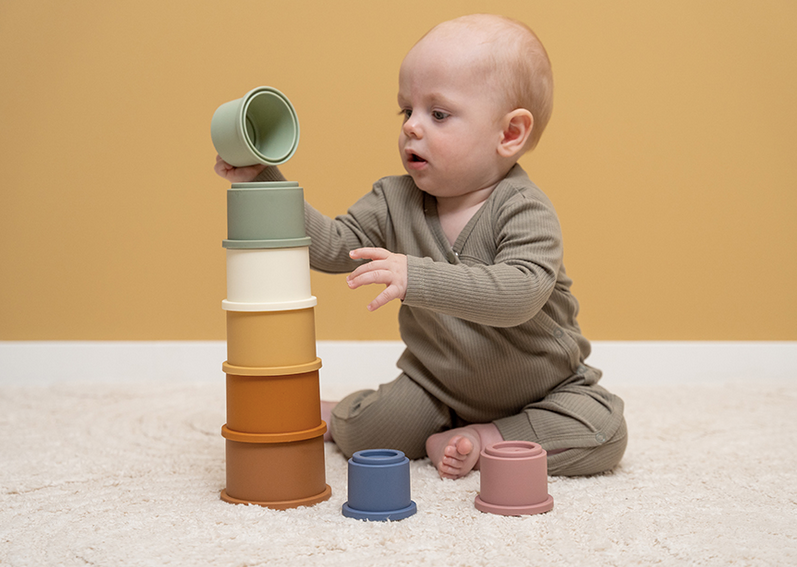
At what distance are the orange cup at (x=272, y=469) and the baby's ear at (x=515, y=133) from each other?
45 cm

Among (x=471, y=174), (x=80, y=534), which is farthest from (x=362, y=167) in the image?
(x=80, y=534)

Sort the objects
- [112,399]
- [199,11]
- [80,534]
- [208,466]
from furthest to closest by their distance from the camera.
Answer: [199,11], [112,399], [208,466], [80,534]

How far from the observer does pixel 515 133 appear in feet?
3.49

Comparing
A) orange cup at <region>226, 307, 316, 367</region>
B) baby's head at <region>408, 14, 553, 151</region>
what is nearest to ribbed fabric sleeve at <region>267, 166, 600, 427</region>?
baby's head at <region>408, 14, 553, 151</region>

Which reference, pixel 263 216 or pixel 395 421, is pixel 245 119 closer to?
pixel 263 216

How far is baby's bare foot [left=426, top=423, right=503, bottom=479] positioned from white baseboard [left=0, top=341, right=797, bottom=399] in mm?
627

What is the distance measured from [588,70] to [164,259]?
0.99m

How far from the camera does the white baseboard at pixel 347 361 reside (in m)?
1.70

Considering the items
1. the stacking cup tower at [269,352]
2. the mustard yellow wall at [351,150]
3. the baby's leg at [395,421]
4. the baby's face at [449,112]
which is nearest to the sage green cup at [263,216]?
the stacking cup tower at [269,352]

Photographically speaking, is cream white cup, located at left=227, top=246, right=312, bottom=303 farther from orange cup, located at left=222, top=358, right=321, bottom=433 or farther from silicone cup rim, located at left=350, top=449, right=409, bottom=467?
silicone cup rim, located at left=350, top=449, right=409, bottom=467

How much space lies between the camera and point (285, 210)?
0.86 metres

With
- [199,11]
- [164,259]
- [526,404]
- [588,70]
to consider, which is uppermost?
[199,11]

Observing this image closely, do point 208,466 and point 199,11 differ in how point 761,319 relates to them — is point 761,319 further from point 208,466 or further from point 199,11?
point 199,11

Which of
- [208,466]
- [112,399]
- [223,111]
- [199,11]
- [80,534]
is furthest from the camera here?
[199,11]
